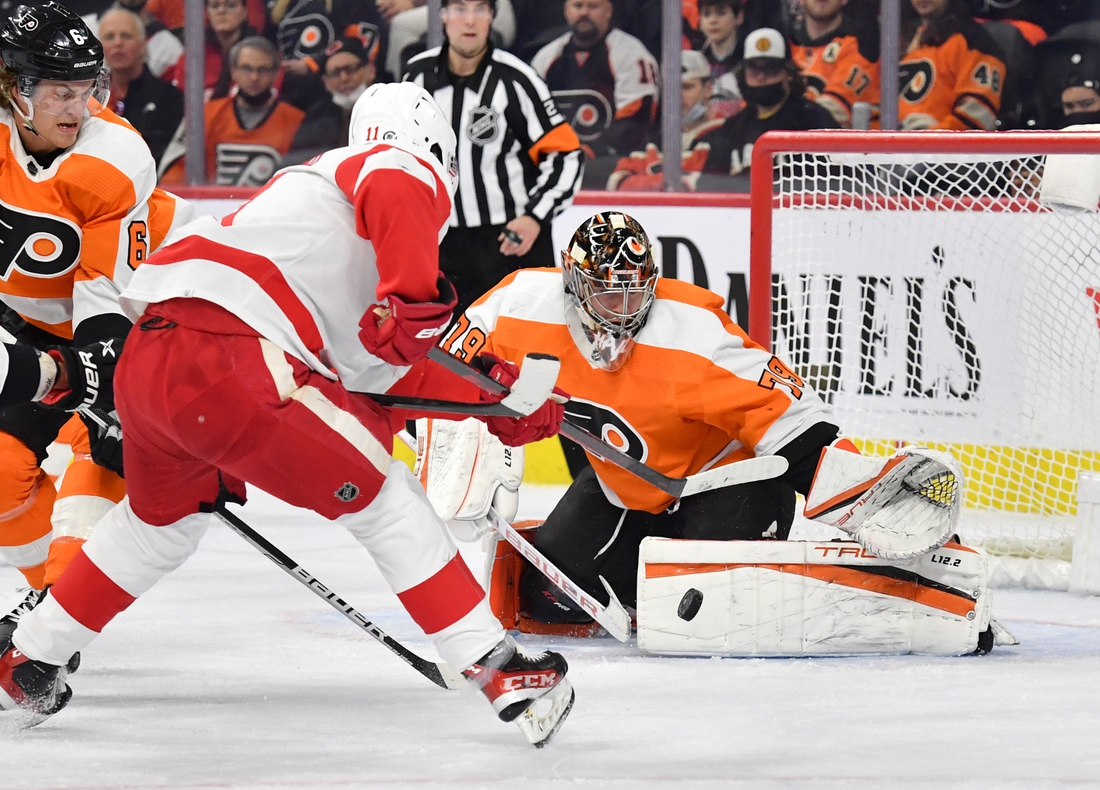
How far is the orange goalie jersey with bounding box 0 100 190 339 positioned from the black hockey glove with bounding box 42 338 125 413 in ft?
0.80

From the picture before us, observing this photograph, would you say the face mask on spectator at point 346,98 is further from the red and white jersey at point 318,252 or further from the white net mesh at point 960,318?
the red and white jersey at point 318,252

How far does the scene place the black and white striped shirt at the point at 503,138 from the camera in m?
4.59

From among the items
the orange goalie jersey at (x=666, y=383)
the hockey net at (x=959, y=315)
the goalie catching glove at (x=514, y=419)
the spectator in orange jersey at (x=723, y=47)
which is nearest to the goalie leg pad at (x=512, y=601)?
the orange goalie jersey at (x=666, y=383)

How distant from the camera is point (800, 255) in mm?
4023

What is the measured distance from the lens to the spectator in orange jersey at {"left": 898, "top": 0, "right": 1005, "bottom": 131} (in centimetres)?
466

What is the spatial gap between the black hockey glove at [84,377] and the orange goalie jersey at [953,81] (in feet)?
9.50

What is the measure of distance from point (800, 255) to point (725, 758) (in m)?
1.91

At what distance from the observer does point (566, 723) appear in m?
2.55

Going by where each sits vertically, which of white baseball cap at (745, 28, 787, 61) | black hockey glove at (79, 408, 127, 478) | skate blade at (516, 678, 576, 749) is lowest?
skate blade at (516, 678, 576, 749)

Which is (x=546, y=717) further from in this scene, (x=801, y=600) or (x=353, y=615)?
(x=801, y=600)

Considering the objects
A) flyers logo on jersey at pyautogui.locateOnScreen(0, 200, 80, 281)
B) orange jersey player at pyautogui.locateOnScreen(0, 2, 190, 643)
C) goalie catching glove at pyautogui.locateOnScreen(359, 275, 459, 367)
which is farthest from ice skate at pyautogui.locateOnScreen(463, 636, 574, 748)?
flyers logo on jersey at pyautogui.locateOnScreen(0, 200, 80, 281)

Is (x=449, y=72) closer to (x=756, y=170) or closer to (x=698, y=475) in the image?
(x=756, y=170)

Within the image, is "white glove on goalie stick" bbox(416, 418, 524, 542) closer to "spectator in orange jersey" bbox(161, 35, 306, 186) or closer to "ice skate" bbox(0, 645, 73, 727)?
"ice skate" bbox(0, 645, 73, 727)

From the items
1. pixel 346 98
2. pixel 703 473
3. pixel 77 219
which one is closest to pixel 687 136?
pixel 346 98
